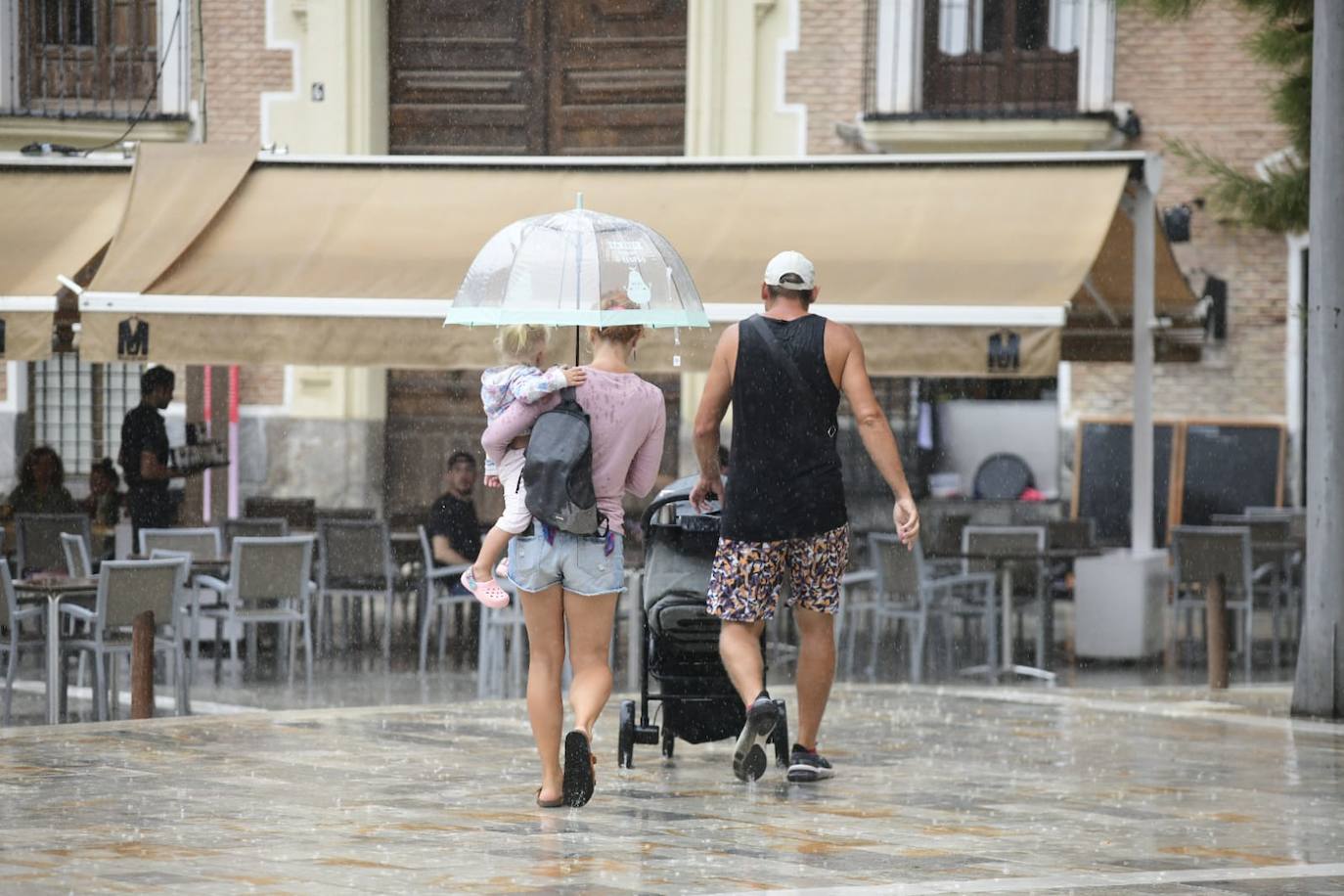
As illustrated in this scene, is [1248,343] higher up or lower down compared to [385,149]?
lower down

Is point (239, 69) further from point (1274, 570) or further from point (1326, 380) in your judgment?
point (1326, 380)

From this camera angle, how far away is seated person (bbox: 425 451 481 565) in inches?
550

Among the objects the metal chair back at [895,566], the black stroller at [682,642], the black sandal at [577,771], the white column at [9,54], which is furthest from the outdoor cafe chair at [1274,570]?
the white column at [9,54]

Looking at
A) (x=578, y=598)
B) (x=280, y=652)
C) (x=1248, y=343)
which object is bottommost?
(x=280, y=652)

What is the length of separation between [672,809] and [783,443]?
53.5 inches

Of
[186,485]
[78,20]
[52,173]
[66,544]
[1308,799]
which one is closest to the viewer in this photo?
[1308,799]

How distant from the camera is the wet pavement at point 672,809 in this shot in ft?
20.8

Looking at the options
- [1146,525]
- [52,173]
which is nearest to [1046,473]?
[1146,525]

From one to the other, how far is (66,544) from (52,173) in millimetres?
3722

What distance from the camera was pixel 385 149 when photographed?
74.0 ft

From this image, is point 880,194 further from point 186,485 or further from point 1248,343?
point 1248,343

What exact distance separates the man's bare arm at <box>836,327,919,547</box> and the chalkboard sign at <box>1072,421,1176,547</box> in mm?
12764

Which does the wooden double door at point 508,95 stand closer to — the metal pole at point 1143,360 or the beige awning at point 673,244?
the beige awning at point 673,244

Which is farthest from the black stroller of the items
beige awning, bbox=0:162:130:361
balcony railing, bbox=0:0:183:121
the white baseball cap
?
balcony railing, bbox=0:0:183:121
